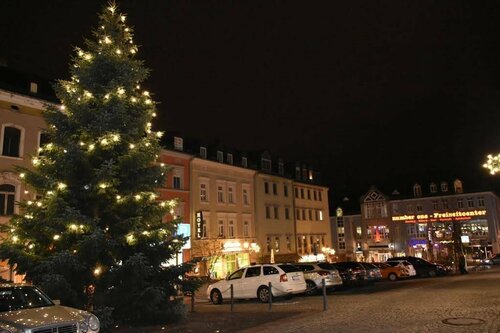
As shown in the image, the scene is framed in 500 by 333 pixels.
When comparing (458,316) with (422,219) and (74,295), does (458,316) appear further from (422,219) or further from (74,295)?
(422,219)

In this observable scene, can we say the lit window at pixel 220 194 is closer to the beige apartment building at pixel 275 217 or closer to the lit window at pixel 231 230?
the lit window at pixel 231 230

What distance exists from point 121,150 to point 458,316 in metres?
10.4

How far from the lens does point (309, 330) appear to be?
10773mm

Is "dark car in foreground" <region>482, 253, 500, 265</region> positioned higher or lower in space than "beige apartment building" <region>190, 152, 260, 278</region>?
lower

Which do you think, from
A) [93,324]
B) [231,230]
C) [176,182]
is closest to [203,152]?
[176,182]

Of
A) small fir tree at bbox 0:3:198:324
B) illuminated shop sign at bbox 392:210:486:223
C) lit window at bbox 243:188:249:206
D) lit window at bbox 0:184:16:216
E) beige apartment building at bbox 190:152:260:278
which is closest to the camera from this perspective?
small fir tree at bbox 0:3:198:324

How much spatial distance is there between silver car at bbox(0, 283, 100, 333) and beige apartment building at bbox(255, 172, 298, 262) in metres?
36.8

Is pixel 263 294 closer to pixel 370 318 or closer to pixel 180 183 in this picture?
pixel 370 318

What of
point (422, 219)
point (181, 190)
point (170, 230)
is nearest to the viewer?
point (170, 230)

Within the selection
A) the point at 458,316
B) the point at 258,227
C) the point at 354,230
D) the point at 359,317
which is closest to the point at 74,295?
the point at 359,317

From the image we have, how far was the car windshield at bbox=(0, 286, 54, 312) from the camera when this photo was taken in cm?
885

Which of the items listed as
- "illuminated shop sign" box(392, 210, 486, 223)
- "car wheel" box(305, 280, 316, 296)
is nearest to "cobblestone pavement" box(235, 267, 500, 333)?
"car wheel" box(305, 280, 316, 296)

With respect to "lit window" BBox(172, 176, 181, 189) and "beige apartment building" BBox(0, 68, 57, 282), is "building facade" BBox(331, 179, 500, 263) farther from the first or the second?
"beige apartment building" BBox(0, 68, 57, 282)

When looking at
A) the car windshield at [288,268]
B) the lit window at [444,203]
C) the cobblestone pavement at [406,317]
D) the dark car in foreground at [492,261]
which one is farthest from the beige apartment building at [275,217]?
the cobblestone pavement at [406,317]
